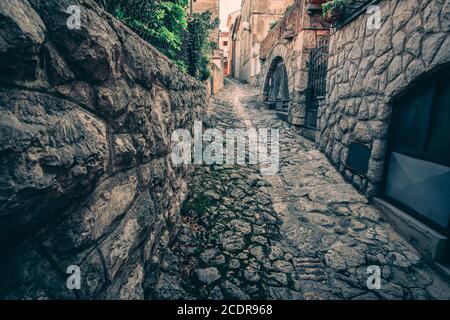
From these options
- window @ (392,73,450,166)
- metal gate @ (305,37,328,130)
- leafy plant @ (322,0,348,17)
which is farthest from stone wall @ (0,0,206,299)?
metal gate @ (305,37,328,130)

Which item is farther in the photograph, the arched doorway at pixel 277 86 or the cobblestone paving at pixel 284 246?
the arched doorway at pixel 277 86

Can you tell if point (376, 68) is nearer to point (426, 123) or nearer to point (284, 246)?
point (426, 123)

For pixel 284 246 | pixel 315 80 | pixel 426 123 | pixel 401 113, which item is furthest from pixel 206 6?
pixel 284 246

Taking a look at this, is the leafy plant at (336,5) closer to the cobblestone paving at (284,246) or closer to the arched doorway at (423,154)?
the arched doorway at (423,154)

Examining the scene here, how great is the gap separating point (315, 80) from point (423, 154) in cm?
514

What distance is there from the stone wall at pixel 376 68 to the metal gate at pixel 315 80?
1.17 meters

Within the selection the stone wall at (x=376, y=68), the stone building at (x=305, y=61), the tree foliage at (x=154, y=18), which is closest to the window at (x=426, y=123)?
the stone wall at (x=376, y=68)

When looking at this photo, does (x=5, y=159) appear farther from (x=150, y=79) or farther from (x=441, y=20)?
(x=441, y=20)

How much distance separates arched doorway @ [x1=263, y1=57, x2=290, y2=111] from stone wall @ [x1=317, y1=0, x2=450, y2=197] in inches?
186

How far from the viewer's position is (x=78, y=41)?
1.53 metres

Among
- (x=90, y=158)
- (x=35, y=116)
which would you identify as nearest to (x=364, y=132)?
(x=90, y=158)

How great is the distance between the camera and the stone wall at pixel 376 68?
3051mm

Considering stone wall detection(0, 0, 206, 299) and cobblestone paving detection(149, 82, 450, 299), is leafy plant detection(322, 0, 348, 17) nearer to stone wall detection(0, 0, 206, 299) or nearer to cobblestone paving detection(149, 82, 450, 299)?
cobblestone paving detection(149, 82, 450, 299)

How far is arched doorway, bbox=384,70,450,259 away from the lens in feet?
9.65
